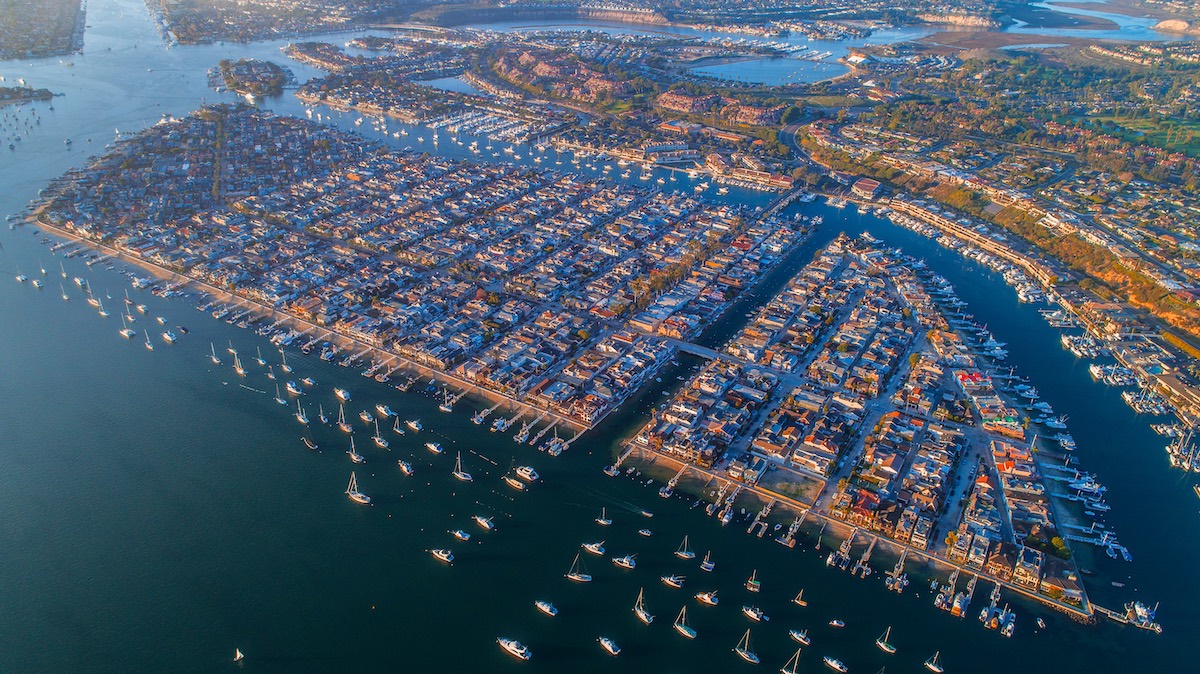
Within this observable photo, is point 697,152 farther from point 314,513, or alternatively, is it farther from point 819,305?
point 314,513

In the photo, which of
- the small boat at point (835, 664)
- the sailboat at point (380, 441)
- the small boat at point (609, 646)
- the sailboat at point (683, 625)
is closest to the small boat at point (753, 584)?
the sailboat at point (683, 625)

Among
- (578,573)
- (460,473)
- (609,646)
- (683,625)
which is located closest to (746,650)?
(683,625)

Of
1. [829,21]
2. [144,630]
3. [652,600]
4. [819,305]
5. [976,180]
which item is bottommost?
[144,630]

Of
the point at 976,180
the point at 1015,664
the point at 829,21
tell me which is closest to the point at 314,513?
the point at 1015,664

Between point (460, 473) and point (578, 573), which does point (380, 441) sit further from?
point (578, 573)

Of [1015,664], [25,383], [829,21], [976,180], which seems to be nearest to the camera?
[1015,664]

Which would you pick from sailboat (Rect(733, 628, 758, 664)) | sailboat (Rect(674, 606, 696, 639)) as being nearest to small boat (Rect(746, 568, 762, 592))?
sailboat (Rect(733, 628, 758, 664))
